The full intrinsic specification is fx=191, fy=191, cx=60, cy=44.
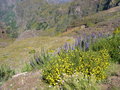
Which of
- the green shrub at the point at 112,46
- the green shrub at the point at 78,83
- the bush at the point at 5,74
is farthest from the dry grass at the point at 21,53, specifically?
the green shrub at the point at 78,83

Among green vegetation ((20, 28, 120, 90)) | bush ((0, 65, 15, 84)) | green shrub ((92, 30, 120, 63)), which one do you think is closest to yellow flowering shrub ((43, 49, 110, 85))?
green vegetation ((20, 28, 120, 90))

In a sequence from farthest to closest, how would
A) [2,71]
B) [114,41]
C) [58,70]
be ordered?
1. [2,71]
2. [114,41]
3. [58,70]

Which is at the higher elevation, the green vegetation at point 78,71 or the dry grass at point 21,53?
the green vegetation at point 78,71

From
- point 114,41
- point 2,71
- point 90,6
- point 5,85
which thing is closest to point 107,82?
point 114,41

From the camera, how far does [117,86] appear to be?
14.6 feet

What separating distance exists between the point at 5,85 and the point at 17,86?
2.06 ft

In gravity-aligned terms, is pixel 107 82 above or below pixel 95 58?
below

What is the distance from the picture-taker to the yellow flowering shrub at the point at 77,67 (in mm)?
4688

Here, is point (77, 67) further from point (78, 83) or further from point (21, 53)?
point (21, 53)

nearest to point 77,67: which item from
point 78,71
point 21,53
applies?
point 78,71

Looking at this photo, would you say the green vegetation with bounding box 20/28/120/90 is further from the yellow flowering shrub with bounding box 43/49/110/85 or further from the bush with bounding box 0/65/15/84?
the bush with bounding box 0/65/15/84

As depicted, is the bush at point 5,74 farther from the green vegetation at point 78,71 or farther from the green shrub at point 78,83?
the green shrub at point 78,83

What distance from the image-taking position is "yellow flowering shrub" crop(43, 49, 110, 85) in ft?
15.4

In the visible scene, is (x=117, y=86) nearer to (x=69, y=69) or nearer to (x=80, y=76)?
(x=80, y=76)
